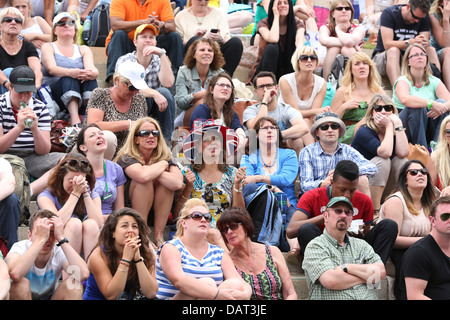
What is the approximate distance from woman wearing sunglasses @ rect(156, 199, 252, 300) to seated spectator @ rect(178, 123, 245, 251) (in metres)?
0.72

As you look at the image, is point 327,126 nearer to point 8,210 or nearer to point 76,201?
point 76,201

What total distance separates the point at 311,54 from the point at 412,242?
265cm

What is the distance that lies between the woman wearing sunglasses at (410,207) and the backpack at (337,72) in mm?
2394

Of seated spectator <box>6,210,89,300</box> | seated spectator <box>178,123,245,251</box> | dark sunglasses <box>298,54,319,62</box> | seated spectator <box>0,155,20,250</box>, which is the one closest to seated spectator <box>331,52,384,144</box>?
dark sunglasses <box>298,54,319,62</box>

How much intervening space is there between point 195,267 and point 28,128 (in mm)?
2116

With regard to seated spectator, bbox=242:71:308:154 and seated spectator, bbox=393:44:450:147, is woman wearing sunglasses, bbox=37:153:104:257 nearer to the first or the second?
seated spectator, bbox=242:71:308:154

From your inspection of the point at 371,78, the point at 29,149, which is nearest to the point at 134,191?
the point at 29,149

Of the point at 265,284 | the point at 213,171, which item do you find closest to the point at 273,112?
the point at 213,171

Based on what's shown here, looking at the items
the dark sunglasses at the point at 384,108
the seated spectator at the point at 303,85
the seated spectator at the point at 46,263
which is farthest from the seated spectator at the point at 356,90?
the seated spectator at the point at 46,263

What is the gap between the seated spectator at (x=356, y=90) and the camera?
8648 millimetres

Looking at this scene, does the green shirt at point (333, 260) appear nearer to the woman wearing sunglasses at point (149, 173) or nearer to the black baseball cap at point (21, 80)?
the woman wearing sunglasses at point (149, 173)

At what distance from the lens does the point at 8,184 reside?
636 cm

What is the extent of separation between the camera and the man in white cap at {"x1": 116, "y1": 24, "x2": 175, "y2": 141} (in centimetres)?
827
